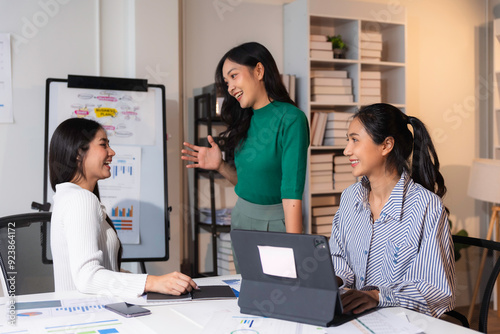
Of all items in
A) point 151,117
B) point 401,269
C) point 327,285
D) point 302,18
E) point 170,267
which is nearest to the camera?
point 327,285

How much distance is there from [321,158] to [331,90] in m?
0.48

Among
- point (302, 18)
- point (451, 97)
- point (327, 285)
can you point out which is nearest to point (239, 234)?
point (327, 285)

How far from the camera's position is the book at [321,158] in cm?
384

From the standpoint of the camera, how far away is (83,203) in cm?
176

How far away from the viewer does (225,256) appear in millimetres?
3553

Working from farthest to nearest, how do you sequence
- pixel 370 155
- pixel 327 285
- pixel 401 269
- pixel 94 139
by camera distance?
pixel 94 139, pixel 370 155, pixel 401 269, pixel 327 285

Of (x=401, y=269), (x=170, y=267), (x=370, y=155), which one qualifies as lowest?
(x=170, y=267)

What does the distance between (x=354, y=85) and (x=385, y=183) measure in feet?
7.34

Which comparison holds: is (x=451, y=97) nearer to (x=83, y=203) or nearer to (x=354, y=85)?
(x=354, y=85)

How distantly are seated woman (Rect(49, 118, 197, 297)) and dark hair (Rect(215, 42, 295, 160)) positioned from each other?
561mm

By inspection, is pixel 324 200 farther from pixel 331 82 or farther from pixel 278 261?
pixel 278 261

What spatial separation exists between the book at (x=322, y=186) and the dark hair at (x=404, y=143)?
1.95m

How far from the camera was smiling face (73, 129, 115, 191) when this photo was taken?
2043mm

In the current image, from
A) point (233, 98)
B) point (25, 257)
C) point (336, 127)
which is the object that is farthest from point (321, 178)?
point (25, 257)
